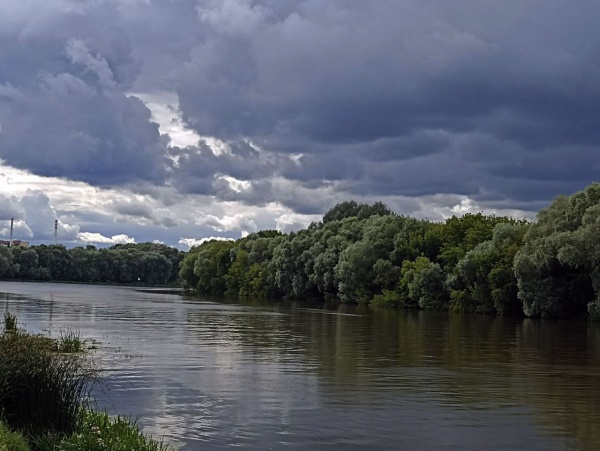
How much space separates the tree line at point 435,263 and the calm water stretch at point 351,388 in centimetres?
2272

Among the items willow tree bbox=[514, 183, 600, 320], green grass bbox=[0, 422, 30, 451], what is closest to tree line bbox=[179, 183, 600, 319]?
willow tree bbox=[514, 183, 600, 320]

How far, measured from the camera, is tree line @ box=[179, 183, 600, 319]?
6962 cm

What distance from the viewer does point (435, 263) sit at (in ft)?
313

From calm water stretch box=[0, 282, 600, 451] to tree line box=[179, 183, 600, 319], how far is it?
22.7 m

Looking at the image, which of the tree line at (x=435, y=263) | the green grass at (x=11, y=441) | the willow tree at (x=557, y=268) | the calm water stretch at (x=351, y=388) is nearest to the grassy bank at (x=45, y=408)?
the green grass at (x=11, y=441)

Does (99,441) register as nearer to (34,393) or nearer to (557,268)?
(34,393)

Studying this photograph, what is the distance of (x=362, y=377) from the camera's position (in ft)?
90.7

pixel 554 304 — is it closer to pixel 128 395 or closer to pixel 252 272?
pixel 128 395

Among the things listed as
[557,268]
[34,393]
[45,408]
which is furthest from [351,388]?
[557,268]

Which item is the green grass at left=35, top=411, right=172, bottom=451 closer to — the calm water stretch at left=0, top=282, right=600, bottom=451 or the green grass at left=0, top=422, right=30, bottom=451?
the green grass at left=0, top=422, right=30, bottom=451

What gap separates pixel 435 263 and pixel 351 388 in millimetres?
72003

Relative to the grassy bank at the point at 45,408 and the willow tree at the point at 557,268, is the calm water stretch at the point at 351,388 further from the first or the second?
the willow tree at the point at 557,268

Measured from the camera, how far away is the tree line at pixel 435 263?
228 ft

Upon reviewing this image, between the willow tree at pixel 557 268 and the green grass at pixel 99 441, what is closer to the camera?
the green grass at pixel 99 441
